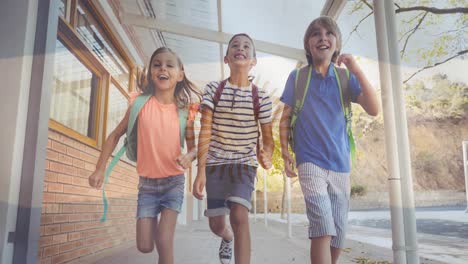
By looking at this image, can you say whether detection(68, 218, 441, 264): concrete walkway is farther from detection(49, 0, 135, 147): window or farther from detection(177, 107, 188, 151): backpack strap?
detection(49, 0, 135, 147): window

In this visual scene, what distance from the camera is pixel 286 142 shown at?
4.41 ft

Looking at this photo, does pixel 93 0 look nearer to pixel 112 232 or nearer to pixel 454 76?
pixel 112 232

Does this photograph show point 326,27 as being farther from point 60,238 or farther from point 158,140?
point 60,238

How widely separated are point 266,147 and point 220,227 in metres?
0.31

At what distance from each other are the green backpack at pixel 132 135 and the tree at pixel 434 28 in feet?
3.14

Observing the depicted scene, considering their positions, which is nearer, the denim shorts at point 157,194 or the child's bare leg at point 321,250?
the child's bare leg at point 321,250

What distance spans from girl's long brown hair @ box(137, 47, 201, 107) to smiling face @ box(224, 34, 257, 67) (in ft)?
0.51

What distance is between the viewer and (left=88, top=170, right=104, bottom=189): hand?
1.38m

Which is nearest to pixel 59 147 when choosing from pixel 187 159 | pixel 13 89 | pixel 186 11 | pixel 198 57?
pixel 13 89

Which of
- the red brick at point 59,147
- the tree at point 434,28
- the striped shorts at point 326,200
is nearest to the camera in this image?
the striped shorts at point 326,200

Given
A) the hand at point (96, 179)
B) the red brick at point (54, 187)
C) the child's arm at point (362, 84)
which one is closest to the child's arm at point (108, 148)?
the hand at point (96, 179)

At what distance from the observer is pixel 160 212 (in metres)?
1.39

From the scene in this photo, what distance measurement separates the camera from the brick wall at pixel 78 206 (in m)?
1.33

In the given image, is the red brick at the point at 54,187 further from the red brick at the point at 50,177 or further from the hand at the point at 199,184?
the hand at the point at 199,184
